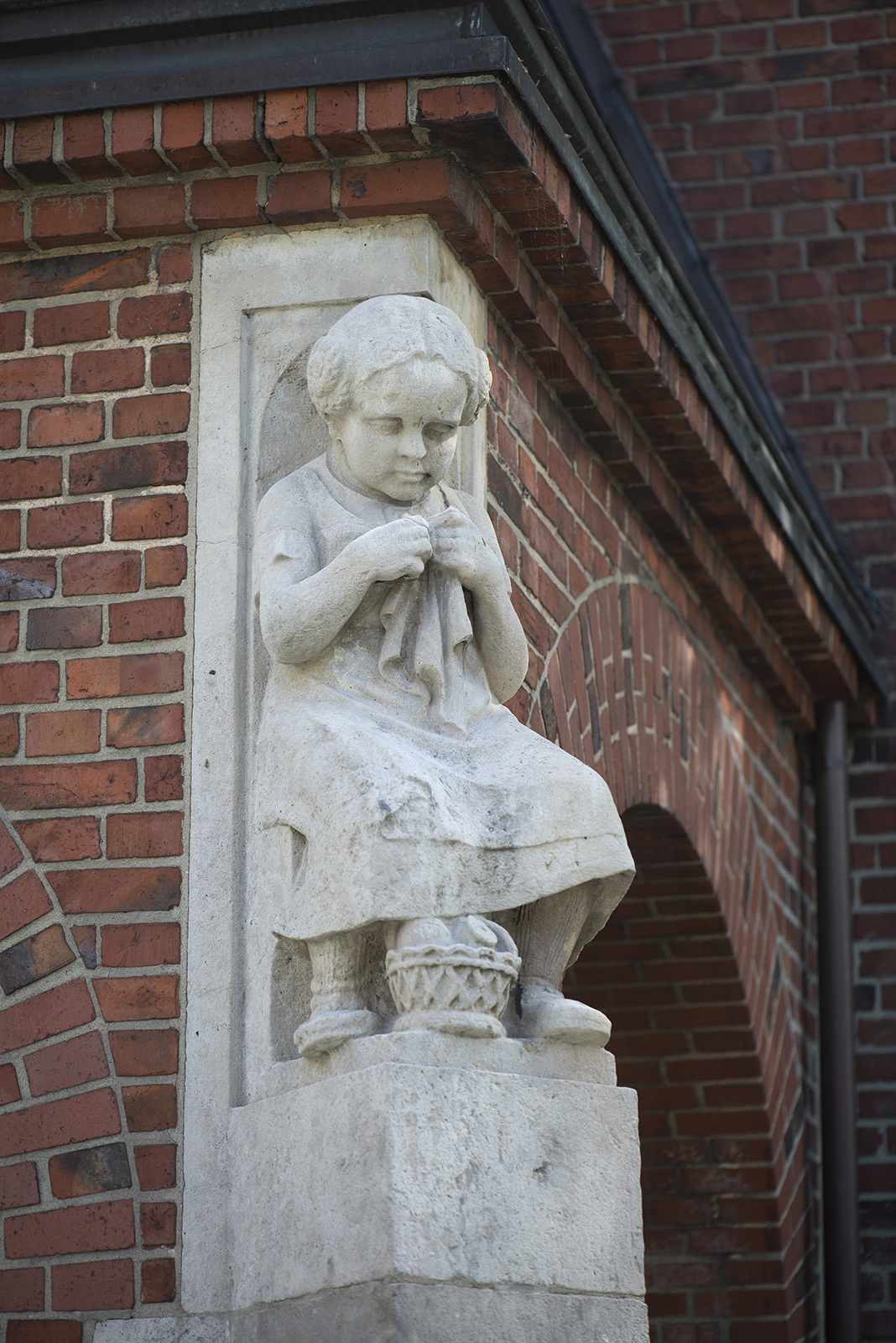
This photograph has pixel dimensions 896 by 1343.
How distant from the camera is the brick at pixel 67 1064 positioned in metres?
3.77

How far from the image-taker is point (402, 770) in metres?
3.39

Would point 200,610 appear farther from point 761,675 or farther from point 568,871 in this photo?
point 761,675

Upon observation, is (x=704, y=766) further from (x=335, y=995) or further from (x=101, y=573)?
(x=335, y=995)

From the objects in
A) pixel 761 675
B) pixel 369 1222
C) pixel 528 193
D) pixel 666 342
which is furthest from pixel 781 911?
pixel 369 1222

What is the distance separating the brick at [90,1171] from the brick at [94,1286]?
0.13 meters

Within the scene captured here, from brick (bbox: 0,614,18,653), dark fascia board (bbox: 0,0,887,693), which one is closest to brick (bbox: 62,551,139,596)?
brick (bbox: 0,614,18,653)

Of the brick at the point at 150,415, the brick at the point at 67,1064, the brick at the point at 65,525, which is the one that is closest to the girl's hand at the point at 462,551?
the brick at the point at 150,415

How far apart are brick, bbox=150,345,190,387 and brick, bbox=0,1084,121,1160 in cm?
140

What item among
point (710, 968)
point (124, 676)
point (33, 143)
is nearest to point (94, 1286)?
point (124, 676)

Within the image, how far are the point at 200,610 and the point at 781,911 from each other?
354 cm

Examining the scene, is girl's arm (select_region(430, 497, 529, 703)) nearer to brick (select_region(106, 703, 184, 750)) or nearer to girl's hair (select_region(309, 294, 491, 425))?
girl's hair (select_region(309, 294, 491, 425))

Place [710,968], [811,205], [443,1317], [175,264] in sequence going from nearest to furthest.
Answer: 1. [443,1317]
2. [175,264]
3. [710,968]
4. [811,205]

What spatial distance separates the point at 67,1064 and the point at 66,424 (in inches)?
50.6

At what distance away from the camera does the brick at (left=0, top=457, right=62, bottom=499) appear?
13.5ft
